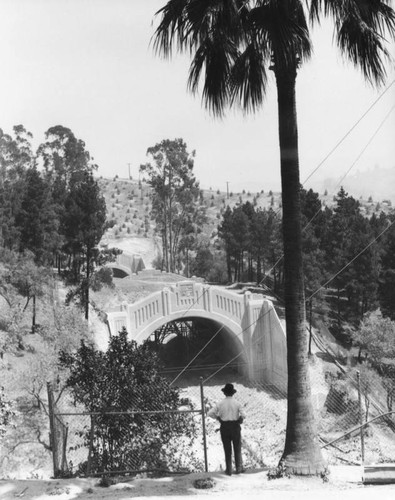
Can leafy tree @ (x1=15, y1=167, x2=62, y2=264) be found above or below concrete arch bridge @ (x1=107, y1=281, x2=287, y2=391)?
above

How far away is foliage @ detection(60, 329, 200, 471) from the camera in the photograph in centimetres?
1073

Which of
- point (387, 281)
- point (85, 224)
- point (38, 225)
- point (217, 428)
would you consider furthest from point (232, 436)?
point (387, 281)

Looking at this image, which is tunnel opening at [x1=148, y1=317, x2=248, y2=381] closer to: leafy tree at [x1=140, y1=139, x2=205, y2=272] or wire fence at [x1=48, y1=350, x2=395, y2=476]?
wire fence at [x1=48, y1=350, x2=395, y2=476]

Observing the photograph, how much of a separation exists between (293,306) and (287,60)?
3.76 metres

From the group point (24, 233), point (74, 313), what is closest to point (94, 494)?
point (74, 313)

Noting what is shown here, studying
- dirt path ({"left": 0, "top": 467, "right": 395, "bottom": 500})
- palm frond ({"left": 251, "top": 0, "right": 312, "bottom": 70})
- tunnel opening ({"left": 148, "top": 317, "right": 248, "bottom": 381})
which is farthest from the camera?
tunnel opening ({"left": 148, "top": 317, "right": 248, "bottom": 381})

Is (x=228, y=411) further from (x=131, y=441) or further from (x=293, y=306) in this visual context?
(x=131, y=441)

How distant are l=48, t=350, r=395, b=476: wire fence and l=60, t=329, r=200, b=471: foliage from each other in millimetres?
24

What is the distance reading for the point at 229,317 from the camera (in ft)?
114

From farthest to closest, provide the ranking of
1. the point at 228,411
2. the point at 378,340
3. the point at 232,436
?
1. the point at 378,340
2. the point at 232,436
3. the point at 228,411

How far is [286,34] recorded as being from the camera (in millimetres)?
8352

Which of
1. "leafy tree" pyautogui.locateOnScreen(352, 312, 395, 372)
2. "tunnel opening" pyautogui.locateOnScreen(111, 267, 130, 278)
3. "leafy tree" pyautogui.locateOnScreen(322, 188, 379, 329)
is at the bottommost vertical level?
"leafy tree" pyautogui.locateOnScreen(352, 312, 395, 372)

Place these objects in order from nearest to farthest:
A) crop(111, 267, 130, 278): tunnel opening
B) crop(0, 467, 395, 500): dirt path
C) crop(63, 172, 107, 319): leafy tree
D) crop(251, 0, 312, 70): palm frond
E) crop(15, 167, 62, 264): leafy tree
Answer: crop(0, 467, 395, 500): dirt path, crop(251, 0, 312, 70): palm frond, crop(63, 172, 107, 319): leafy tree, crop(15, 167, 62, 264): leafy tree, crop(111, 267, 130, 278): tunnel opening

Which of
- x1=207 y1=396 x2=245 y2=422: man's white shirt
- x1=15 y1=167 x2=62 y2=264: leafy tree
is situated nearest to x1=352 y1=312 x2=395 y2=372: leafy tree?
x1=15 y1=167 x2=62 y2=264: leafy tree
